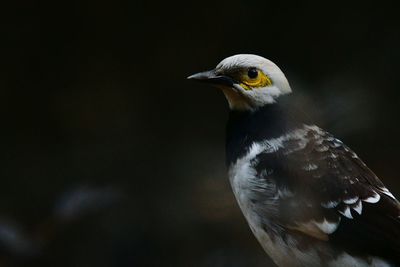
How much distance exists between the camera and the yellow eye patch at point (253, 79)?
2887mm

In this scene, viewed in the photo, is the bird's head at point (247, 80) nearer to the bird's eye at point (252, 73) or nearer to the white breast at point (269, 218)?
the bird's eye at point (252, 73)

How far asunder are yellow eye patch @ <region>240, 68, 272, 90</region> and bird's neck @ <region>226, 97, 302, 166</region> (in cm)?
9

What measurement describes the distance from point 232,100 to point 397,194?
66.8 inches

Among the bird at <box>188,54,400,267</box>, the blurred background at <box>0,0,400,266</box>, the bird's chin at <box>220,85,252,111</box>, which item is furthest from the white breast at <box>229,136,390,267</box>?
the blurred background at <box>0,0,400,266</box>

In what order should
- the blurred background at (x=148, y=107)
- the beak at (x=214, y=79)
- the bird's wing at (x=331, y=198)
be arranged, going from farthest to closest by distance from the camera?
the blurred background at (x=148, y=107) < the beak at (x=214, y=79) < the bird's wing at (x=331, y=198)

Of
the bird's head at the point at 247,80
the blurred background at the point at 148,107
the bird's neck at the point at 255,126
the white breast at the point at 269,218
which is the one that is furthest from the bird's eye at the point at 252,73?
the blurred background at the point at 148,107

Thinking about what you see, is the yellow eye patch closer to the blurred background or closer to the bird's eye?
the bird's eye

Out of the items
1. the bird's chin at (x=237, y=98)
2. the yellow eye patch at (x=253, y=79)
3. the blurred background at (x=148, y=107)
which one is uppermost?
the yellow eye patch at (x=253, y=79)

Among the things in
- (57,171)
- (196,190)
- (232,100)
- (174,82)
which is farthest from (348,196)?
(57,171)

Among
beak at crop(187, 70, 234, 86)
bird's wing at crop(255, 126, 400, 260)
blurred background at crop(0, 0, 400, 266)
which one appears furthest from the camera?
blurred background at crop(0, 0, 400, 266)

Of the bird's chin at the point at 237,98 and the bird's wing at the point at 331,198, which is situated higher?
the bird's chin at the point at 237,98

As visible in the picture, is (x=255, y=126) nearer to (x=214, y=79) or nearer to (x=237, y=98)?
(x=237, y=98)

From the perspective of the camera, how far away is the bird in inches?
103

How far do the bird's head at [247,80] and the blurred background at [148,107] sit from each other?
101cm
